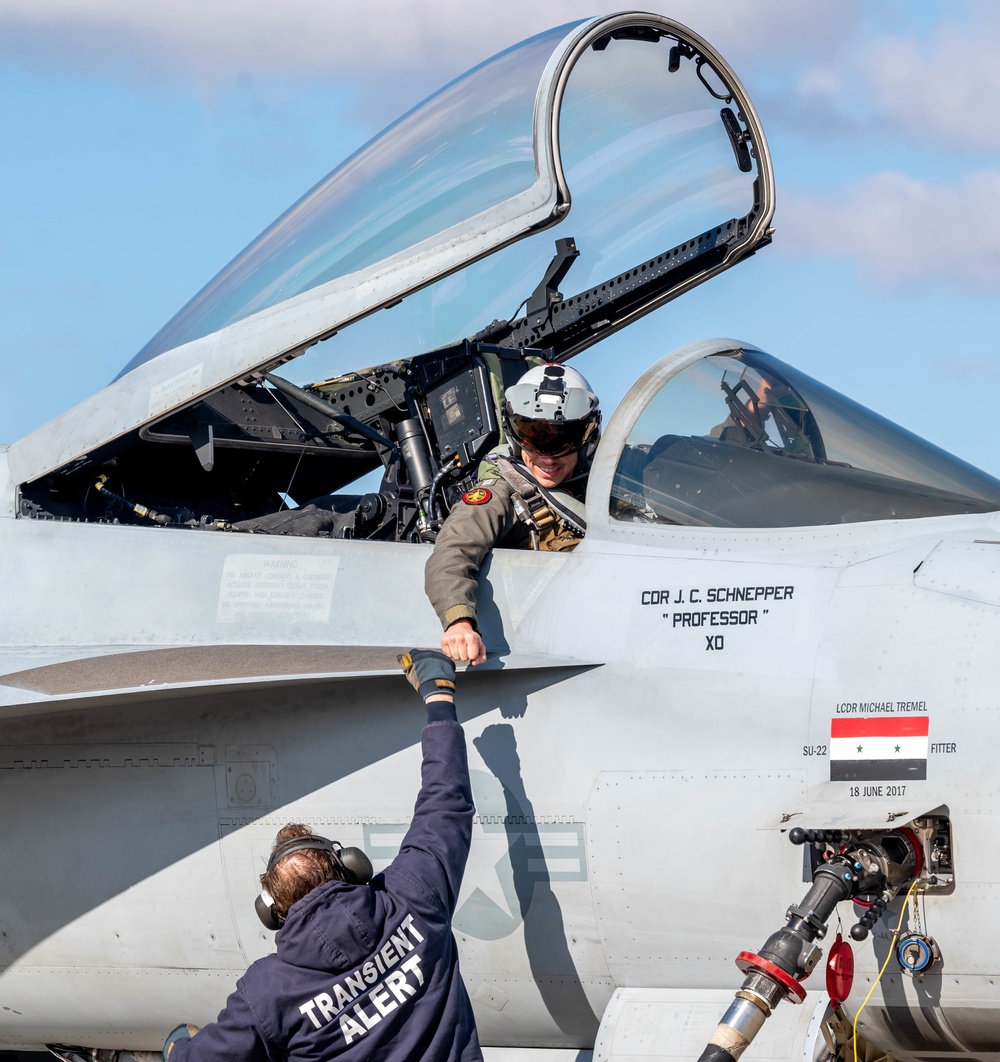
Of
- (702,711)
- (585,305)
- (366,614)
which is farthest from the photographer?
(585,305)

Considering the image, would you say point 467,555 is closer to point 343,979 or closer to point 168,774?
point 168,774

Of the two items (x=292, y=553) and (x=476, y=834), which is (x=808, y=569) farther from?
(x=292, y=553)

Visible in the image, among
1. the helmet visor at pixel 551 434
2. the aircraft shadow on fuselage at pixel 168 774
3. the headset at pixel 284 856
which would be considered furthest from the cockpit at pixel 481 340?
the headset at pixel 284 856

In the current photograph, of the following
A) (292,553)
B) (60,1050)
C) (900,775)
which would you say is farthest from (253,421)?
(900,775)

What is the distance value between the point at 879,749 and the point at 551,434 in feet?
5.97

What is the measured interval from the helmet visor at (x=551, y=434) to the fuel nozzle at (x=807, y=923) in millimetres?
1882

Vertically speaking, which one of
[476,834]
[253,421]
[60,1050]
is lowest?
[60,1050]

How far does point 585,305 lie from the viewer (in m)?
A: 7.65

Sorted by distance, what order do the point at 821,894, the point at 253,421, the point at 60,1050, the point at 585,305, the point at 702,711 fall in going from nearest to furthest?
the point at 821,894 → the point at 702,711 → the point at 60,1050 → the point at 253,421 → the point at 585,305

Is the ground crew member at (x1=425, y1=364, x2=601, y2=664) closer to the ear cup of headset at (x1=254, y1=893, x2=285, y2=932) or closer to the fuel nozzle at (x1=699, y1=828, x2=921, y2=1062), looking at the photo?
the ear cup of headset at (x1=254, y1=893, x2=285, y2=932)

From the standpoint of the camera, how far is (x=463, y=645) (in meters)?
4.98

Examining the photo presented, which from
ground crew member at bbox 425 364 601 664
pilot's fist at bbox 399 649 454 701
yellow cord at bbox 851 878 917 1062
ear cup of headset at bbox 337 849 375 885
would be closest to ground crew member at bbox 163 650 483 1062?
ear cup of headset at bbox 337 849 375 885

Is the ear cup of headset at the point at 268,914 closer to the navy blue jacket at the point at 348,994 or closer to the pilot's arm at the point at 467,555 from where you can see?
the navy blue jacket at the point at 348,994

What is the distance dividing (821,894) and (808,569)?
3.58 ft
